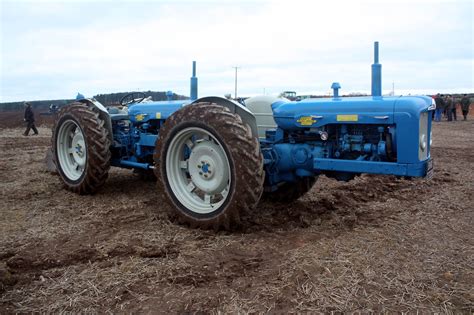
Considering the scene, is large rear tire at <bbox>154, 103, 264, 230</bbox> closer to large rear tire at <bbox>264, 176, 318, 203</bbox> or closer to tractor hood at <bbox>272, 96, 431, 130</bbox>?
tractor hood at <bbox>272, 96, 431, 130</bbox>

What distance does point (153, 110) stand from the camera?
6.87 metres

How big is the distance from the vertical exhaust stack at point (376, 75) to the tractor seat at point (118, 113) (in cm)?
406

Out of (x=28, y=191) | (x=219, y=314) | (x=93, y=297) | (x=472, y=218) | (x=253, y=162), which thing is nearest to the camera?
(x=219, y=314)

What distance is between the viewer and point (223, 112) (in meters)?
4.61

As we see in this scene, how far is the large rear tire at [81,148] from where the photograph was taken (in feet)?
20.9

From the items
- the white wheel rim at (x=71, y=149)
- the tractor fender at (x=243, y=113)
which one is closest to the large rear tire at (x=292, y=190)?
the tractor fender at (x=243, y=113)

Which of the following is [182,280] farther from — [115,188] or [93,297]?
[115,188]

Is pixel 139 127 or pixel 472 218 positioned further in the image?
pixel 139 127

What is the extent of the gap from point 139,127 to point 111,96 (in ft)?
85.4

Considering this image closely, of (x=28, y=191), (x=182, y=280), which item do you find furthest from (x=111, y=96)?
(x=182, y=280)

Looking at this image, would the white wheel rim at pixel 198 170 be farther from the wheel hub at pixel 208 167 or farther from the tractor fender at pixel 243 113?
the tractor fender at pixel 243 113

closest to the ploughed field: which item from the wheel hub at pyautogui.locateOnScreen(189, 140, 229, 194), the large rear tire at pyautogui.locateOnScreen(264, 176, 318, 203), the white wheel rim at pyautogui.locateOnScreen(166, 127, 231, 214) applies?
the large rear tire at pyautogui.locateOnScreen(264, 176, 318, 203)

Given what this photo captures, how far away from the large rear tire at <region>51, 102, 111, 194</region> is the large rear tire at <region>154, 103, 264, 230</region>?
1610 mm

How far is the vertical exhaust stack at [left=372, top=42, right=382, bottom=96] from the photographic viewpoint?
481 centimetres
